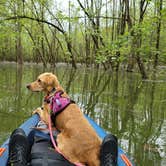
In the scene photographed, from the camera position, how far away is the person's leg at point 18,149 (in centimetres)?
278

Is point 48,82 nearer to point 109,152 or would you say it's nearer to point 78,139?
point 78,139

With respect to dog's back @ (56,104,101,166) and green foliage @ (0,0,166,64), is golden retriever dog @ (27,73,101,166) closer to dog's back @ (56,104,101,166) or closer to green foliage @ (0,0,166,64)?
dog's back @ (56,104,101,166)

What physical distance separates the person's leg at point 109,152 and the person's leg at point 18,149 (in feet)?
2.49

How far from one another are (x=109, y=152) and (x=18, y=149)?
2.96 feet

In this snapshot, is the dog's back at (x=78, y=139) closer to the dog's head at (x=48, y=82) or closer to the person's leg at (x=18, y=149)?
the person's leg at (x=18, y=149)

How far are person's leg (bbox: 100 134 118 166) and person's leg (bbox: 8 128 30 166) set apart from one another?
76 cm

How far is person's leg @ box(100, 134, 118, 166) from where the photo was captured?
9.07 feet

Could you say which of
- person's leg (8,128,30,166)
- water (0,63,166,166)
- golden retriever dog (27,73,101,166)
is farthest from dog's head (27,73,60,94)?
person's leg (8,128,30,166)

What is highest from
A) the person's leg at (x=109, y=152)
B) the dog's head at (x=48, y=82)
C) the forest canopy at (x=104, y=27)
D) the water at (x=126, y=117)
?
the forest canopy at (x=104, y=27)

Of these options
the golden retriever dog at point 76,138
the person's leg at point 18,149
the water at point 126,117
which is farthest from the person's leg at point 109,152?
the water at point 126,117

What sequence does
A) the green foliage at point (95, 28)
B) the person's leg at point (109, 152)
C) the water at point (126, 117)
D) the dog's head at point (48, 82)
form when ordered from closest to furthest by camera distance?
the person's leg at point (109, 152) → the dog's head at point (48, 82) → the water at point (126, 117) → the green foliage at point (95, 28)

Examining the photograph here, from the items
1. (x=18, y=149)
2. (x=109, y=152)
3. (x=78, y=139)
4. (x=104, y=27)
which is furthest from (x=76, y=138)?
(x=104, y=27)

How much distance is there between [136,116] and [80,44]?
46.0m

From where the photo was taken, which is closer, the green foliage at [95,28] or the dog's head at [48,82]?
the dog's head at [48,82]
